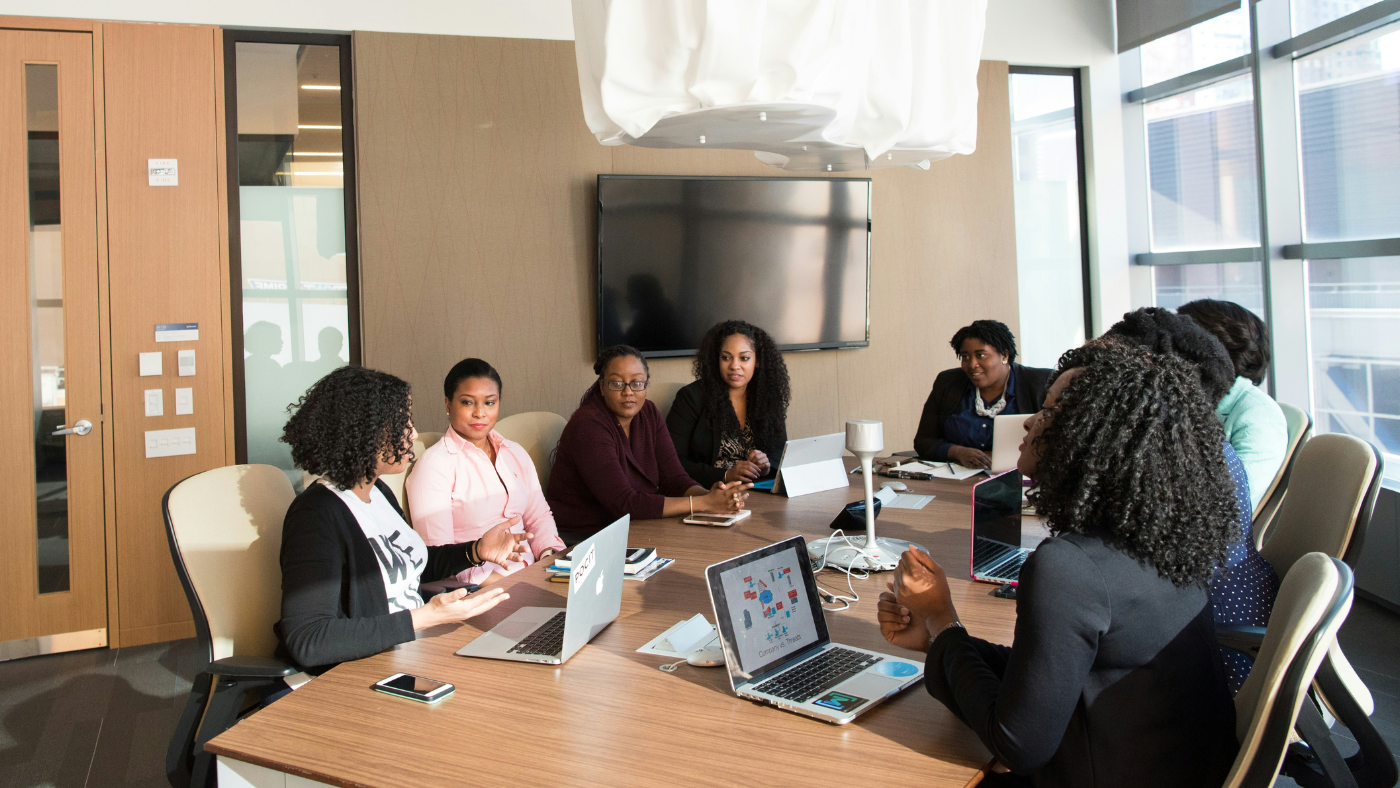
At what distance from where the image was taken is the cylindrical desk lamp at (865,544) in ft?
7.28

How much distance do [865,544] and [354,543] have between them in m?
1.25

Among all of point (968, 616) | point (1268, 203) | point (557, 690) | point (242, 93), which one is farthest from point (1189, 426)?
point (242, 93)

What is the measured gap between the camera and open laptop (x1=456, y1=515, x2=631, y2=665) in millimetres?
1661

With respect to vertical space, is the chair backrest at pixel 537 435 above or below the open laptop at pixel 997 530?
above

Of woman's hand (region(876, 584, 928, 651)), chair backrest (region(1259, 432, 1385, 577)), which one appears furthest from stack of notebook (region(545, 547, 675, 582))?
chair backrest (region(1259, 432, 1385, 577))

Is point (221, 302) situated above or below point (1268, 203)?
below

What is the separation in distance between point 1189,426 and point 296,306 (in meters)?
3.79

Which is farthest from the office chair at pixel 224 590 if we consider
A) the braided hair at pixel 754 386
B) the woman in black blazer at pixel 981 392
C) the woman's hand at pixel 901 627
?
the woman in black blazer at pixel 981 392

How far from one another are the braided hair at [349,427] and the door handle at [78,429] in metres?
2.32

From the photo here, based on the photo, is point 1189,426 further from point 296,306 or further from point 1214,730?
point 296,306

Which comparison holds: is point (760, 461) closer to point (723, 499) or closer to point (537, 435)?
point (723, 499)

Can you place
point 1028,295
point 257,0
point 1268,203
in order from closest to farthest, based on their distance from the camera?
1. point 257,0
2. point 1268,203
3. point 1028,295

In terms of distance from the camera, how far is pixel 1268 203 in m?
4.34

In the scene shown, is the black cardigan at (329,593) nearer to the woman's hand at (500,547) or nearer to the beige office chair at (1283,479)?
the woman's hand at (500,547)
